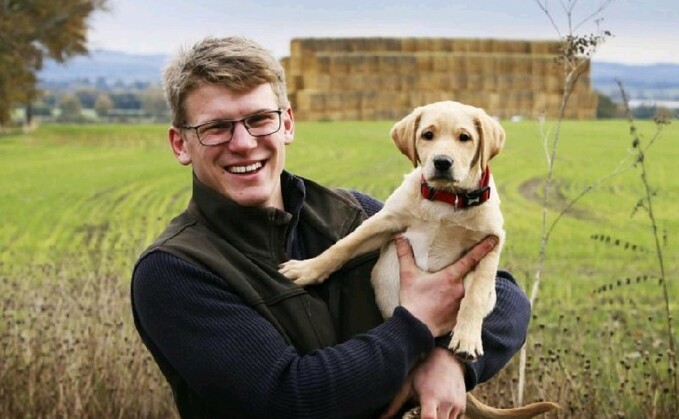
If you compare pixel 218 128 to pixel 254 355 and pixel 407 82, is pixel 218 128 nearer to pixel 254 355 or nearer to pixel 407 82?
pixel 254 355

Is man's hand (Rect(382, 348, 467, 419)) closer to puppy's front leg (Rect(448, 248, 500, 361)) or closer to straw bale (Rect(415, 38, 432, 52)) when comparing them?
puppy's front leg (Rect(448, 248, 500, 361))

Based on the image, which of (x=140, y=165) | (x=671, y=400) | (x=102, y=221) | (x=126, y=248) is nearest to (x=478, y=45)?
(x=140, y=165)

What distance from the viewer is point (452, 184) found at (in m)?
2.93

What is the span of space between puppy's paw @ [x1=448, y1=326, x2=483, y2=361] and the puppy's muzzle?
0.45 metres

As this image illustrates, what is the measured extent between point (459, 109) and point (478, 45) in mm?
33255

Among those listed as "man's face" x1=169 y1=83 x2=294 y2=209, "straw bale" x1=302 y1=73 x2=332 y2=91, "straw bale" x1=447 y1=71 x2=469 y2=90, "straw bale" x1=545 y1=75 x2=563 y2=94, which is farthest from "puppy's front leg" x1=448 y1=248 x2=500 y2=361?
"straw bale" x1=545 y1=75 x2=563 y2=94

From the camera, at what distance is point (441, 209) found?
2996 mm

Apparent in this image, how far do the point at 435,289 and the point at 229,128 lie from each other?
688mm

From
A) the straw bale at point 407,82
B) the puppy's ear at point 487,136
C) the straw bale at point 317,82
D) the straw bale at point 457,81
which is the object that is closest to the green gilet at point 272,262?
the puppy's ear at point 487,136

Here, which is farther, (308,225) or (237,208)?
(308,225)

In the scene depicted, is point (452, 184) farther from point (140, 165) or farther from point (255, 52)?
point (140, 165)

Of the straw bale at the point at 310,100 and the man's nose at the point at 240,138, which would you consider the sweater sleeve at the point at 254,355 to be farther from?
the straw bale at the point at 310,100

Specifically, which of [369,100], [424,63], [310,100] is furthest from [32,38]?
[424,63]

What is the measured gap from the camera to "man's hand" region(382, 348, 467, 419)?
261 cm
